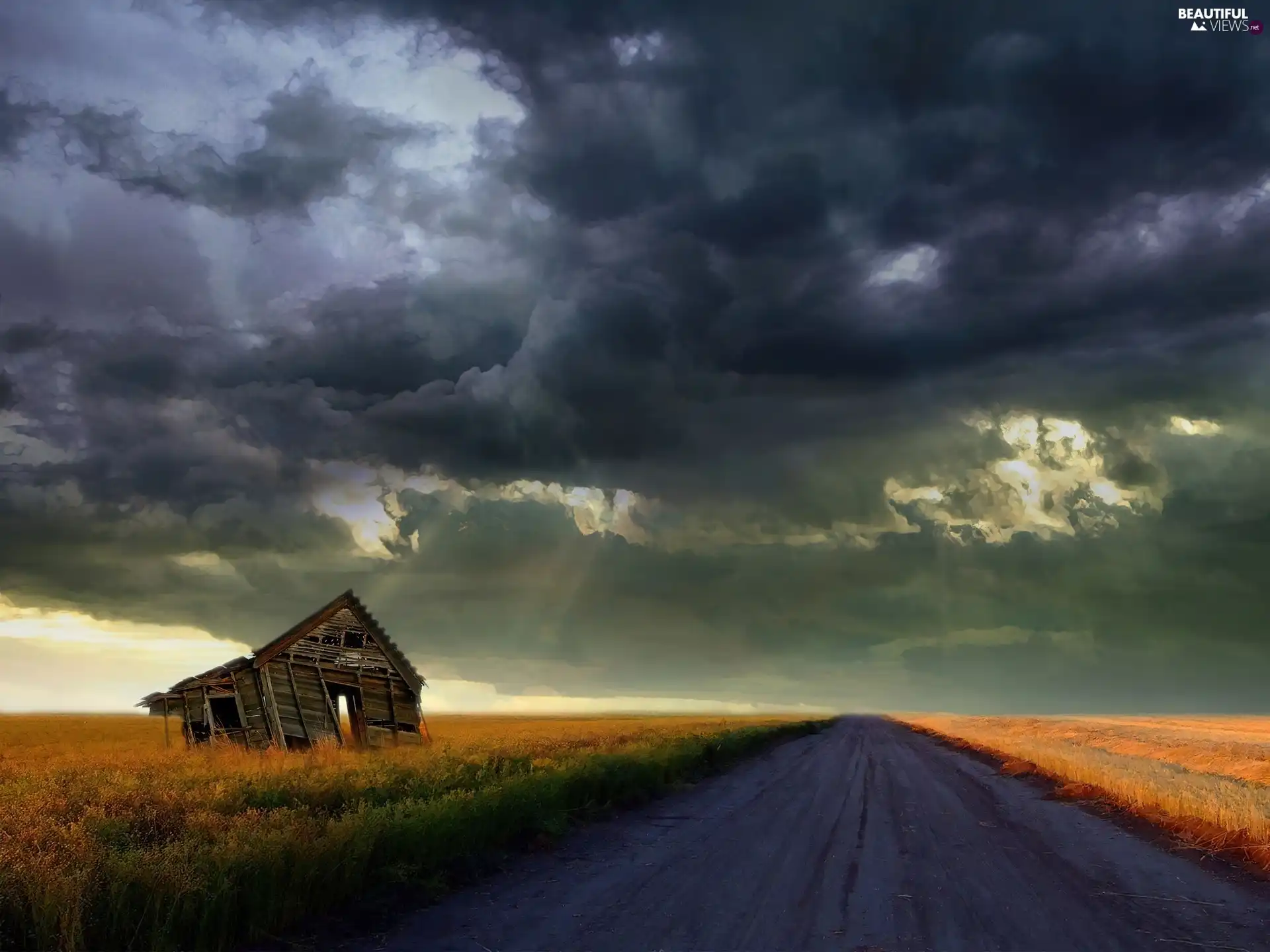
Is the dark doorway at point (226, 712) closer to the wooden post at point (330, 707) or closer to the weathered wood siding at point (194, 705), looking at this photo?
the weathered wood siding at point (194, 705)

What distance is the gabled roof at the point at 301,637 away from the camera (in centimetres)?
3056

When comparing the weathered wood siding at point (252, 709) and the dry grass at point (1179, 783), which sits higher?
the weathered wood siding at point (252, 709)

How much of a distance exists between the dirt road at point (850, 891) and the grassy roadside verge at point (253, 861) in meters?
0.99

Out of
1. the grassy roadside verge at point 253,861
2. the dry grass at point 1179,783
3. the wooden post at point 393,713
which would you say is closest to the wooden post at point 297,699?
the wooden post at point 393,713

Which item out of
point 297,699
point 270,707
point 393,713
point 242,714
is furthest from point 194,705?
point 393,713

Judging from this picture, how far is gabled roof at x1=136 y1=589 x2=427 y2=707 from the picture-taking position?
30.6 m

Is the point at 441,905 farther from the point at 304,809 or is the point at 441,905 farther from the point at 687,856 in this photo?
the point at 687,856

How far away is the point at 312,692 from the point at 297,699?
69 centimetres

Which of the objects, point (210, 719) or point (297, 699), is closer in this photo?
point (297, 699)

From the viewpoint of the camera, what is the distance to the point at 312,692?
3173cm

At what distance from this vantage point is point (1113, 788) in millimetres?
22328

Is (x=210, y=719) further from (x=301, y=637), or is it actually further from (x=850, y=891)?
(x=850, y=891)

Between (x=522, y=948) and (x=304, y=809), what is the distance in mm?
5327

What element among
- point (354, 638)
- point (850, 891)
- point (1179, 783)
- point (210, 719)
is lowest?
point (1179, 783)
